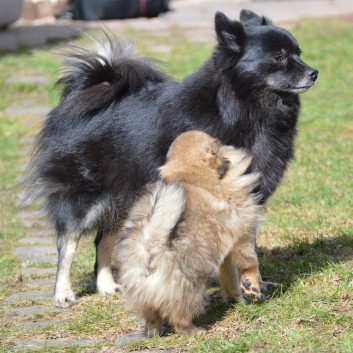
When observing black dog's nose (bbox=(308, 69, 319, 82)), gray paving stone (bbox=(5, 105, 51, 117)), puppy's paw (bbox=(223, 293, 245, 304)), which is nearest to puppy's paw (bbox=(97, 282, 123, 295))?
puppy's paw (bbox=(223, 293, 245, 304))

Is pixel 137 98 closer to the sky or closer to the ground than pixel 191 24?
closer to the sky

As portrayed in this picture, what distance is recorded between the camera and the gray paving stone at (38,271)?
6.19m

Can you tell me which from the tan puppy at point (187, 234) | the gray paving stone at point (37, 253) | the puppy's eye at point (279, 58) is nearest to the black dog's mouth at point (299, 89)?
the puppy's eye at point (279, 58)

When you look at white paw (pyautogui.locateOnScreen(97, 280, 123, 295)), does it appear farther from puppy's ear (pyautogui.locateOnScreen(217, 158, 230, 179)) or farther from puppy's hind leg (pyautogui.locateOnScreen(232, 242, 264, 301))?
puppy's ear (pyautogui.locateOnScreen(217, 158, 230, 179))

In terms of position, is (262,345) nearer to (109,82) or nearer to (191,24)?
(109,82)

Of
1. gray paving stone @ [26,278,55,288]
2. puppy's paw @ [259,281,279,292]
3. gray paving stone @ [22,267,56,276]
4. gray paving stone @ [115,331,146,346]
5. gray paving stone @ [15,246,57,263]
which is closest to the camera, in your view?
gray paving stone @ [115,331,146,346]

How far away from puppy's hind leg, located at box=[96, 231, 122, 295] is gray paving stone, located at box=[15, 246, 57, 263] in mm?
735

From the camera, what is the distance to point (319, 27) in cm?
1405

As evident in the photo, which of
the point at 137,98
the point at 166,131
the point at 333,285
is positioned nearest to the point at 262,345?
the point at 333,285

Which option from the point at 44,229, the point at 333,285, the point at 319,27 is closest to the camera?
the point at 333,285

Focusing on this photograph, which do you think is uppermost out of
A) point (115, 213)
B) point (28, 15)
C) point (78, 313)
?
point (115, 213)

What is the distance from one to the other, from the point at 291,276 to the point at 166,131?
1.26 m

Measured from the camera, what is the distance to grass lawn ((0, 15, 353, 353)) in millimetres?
4398

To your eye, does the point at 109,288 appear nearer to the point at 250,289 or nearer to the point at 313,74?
the point at 250,289
